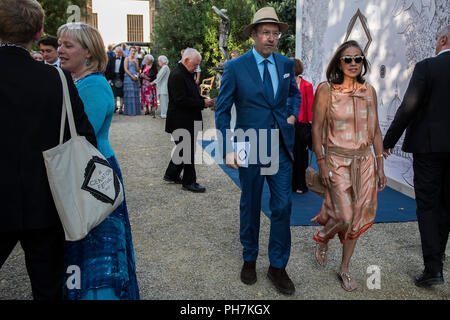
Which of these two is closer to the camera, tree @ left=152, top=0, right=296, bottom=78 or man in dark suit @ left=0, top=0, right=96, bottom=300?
man in dark suit @ left=0, top=0, right=96, bottom=300

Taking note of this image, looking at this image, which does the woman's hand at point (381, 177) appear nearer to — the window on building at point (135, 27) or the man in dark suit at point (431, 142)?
the man in dark suit at point (431, 142)

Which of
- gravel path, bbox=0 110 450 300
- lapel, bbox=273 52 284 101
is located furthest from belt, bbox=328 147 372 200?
gravel path, bbox=0 110 450 300

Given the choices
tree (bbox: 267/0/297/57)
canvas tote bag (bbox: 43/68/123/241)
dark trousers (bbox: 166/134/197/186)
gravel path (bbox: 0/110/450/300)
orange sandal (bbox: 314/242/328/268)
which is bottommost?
gravel path (bbox: 0/110/450/300)

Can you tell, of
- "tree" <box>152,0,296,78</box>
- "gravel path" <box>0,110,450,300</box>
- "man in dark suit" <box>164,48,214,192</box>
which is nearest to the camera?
"gravel path" <box>0,110,450,300</box>

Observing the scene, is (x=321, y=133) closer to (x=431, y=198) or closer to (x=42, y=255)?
(x=431, y=198)

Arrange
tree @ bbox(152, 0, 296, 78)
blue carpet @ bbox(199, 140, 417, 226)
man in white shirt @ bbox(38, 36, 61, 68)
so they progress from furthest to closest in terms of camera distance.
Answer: tree @ bbox(152, 0, 296, 78)
blue carpet @ bbox(199, 140, 417, 226)
man in white shirt @ bbox(38, 36, 61, 68)

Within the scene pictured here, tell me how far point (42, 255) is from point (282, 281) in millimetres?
2057

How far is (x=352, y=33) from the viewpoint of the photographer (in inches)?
332

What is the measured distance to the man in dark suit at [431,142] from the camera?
11.8 feet

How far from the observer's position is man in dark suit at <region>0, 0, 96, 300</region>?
193cm

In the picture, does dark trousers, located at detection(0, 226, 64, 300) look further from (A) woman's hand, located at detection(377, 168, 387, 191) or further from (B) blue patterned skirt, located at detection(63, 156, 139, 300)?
(A) woman's hand, located at detection(377, 168, 387, 191)

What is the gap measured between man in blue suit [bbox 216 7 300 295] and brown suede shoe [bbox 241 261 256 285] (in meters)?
0.18

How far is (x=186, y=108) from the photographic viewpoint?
648 cm
